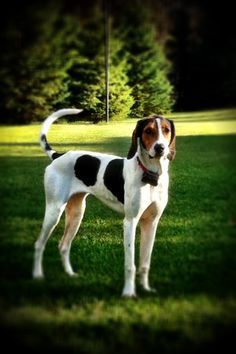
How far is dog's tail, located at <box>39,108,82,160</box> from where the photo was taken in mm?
3186

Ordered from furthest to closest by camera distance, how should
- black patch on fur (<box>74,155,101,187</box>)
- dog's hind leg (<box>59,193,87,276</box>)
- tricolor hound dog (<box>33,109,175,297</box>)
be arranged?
dog's hind leg (<box>59,193,87,276</box>), black patch on fur (<box>74,155,101,187</box>), tricolor hound dog (<box>33,109,175,297</box>)

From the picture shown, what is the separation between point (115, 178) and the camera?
3.73m

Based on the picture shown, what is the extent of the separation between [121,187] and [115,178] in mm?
79

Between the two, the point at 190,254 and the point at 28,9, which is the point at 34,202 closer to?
the point at 190,254

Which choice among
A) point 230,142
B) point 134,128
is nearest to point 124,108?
point 134,128

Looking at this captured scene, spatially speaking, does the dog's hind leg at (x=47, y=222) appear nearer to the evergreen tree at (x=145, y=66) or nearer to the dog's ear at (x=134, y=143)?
the dog's ear at (x=134, y=143)

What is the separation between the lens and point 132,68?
291 cm

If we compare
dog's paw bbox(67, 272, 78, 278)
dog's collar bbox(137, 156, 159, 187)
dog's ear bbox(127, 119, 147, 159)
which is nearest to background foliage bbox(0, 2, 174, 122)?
dog's ear bbox(127, 119, 147, 159)

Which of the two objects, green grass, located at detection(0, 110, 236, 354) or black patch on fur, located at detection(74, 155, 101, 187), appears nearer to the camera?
green grass, located at detection(0, 110, 236, 354)

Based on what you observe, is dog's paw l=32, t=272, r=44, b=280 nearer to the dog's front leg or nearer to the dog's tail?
the dog's front leg

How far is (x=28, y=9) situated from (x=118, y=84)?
67 cm

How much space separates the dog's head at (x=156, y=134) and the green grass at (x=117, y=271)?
12cm

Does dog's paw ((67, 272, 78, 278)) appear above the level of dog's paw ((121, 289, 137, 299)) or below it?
below

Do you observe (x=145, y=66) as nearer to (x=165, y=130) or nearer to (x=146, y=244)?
(x=165, y=130)
